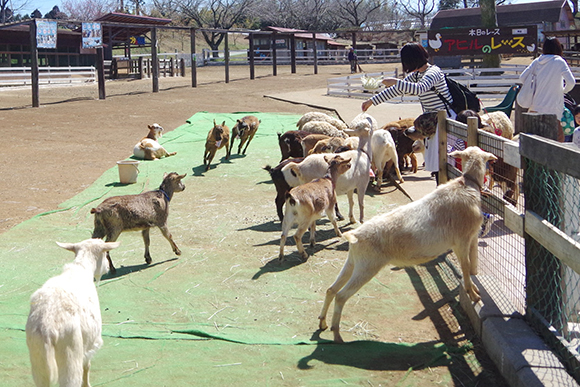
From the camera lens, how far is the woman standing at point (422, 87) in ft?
20.8

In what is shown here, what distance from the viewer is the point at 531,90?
24.0 feet

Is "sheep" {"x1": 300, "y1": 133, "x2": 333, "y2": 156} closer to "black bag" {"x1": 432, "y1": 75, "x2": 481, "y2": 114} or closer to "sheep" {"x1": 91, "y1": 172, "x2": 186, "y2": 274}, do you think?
"black bag" {"x1": 432, "y1": 75, "x2": 481, "y2": 114}

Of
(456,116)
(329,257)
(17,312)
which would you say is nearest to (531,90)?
(456,116)

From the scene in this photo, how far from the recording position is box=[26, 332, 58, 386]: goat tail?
334 centimetres

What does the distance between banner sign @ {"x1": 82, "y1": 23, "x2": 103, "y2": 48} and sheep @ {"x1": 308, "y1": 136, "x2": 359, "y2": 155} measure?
54.2 feet

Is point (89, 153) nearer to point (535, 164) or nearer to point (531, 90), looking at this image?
point (531, 90)

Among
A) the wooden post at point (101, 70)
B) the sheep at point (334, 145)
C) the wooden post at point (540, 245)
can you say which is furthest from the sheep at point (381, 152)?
the wooden post at point (101, 70)

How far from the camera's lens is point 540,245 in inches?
159

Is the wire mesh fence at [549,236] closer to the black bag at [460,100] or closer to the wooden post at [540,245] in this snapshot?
the wooden post at [540,245]

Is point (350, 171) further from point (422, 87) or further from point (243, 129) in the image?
point (243, 129)

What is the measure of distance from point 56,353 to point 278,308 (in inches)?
84.7

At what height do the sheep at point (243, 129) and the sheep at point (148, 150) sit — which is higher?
the sheep at point (243, 129)

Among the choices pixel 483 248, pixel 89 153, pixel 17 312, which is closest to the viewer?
pixel 17 312

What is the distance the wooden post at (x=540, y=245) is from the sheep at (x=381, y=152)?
17.5ft
